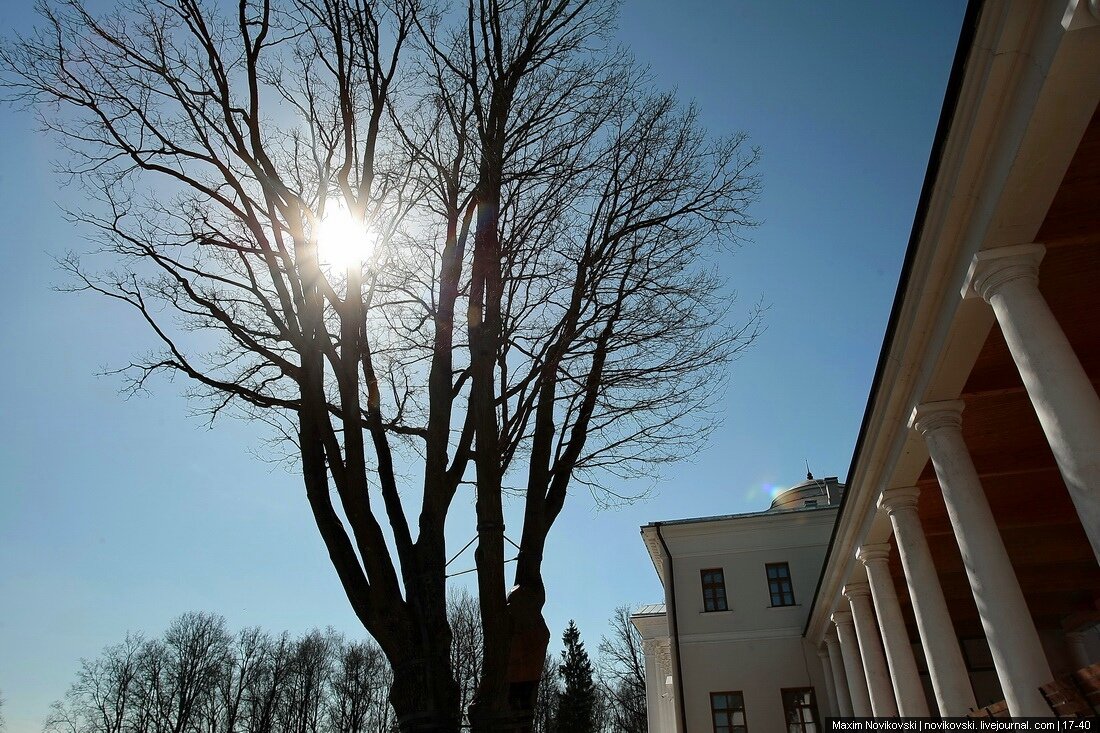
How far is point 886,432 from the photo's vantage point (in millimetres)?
8078

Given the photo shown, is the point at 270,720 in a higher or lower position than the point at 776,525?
lower

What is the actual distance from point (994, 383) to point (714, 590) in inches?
653

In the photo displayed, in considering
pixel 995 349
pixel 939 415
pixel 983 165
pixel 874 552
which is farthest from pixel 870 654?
pixel 983 165

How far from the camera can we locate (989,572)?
20.1 feet

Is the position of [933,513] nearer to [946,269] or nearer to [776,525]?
[946,269]

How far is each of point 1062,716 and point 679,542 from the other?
60.9 ft

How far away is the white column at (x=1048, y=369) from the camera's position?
4344mm

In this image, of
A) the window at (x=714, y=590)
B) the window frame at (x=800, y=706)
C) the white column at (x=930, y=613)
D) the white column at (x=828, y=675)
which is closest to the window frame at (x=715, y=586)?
the window at (x=714, y=590)

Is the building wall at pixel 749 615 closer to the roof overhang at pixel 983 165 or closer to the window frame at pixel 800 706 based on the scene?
the window frame at pixel 800 706

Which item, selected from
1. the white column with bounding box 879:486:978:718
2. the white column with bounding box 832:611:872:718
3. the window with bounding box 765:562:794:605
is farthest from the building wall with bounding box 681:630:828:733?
the white column with bounding box 879:486:978:718

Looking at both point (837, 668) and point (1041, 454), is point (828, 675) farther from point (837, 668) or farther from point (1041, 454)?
point (1041, 454)

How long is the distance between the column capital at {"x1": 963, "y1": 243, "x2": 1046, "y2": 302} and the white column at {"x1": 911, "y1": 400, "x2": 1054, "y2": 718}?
1.99 metres

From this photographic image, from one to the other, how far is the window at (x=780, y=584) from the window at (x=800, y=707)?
99.4 inches

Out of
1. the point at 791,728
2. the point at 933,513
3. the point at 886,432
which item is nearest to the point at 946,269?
the point at 886,432
